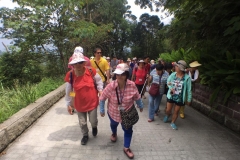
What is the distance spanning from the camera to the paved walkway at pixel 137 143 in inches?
122

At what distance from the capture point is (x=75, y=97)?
11.0ft

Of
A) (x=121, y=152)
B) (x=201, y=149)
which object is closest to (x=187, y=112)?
(x=201, y=149)

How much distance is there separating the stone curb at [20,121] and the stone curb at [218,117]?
434 cm

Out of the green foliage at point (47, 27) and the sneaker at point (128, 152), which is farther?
the green foliage at point (47, 27)

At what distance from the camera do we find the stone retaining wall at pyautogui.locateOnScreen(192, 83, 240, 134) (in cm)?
403

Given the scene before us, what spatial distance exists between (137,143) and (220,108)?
250 cm

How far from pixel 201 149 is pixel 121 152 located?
1.49m

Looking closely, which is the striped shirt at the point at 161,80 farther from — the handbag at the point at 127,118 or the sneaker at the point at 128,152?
the sneaker at the point at 128,152

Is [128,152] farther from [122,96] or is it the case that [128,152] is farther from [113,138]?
[122,96]

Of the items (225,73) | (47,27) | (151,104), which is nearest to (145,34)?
(47,27)

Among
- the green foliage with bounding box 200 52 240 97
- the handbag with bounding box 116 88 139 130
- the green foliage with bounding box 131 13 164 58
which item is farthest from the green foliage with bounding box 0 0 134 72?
the green foliage with bounding box 131 13 164 58

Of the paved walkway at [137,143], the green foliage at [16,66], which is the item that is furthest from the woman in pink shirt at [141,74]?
the green foliage at [16,66]

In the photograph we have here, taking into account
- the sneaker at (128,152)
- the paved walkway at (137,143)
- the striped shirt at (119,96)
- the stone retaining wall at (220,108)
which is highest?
the striped shirt at (119,96)

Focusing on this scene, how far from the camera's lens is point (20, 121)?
12.2 feet
